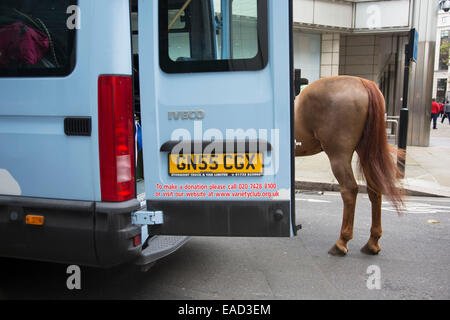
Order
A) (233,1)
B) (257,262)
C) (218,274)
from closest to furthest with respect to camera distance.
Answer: (233,1), (218,274), (257,262)

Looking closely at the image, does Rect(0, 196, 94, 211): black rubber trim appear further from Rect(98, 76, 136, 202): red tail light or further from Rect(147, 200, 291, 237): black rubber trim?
Rect(147, 200, 291, 237): black rubber trim

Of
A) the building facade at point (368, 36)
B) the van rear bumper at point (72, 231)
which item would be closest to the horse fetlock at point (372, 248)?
the van rear bumper at point (72, 231)

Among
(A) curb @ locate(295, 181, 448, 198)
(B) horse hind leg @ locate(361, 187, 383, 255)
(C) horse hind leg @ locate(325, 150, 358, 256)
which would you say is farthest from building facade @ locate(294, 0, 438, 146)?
(C) horse hind leg @ locate(325, 150, 358, 256)

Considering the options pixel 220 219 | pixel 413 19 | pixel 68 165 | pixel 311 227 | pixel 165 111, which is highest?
pixel 413 19

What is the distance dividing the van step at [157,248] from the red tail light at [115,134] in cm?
50

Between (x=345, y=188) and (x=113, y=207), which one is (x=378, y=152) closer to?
(x=345, y=188)

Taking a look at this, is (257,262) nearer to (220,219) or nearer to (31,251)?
(220,219)

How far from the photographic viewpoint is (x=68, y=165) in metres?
2.70

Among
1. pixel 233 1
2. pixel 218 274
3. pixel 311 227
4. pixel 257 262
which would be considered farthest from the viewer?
pixel 311 227

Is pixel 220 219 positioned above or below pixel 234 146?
below

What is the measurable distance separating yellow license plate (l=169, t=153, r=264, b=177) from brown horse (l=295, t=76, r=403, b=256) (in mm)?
1522

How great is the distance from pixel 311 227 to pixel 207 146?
286 cm

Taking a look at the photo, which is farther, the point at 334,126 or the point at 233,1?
the point at 334,126
